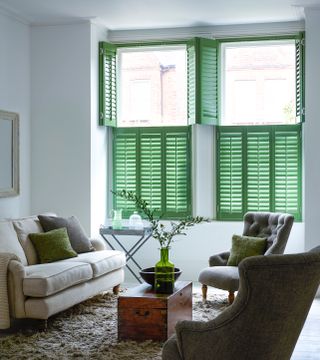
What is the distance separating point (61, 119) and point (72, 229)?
1548mm

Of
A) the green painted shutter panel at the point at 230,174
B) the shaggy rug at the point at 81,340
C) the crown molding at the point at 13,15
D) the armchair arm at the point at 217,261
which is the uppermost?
the crown molding at the point at 13,15

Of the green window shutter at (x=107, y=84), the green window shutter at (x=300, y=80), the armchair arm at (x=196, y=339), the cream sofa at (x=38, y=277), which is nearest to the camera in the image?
the armchair arm at (x=196, y=339)

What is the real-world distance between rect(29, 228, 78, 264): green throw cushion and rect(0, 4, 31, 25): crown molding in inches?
93.2

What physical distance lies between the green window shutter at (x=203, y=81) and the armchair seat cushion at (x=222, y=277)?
1922 mm

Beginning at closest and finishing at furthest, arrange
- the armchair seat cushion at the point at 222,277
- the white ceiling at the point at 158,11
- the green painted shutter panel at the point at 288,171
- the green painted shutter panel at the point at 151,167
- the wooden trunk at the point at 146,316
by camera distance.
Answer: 1. the wooden trunk at the point at 146,316
2. the armchair seat cushion at the point at 222,277
3. the white ceiling at the point at 158,11
4. the green painted shutter panel at the point at 288,171
5. the green painted shutter panel at the point at 151,167

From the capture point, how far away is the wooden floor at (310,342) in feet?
14.4

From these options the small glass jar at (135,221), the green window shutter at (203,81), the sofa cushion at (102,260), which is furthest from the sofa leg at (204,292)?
the green window shutter at (203,81)

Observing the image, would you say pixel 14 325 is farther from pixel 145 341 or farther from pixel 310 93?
pixel 310 93

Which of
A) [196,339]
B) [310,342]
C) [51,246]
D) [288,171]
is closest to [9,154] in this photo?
[51,246]

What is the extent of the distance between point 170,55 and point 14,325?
377 cm

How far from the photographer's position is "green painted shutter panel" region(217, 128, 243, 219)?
7.18m

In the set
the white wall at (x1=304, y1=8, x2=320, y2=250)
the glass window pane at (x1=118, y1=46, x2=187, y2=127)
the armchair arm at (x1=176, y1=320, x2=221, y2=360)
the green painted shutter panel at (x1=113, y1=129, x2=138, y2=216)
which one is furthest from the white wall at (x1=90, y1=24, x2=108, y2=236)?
the armchair arm at (x1=176, y1=320, x2=221, y2=360)

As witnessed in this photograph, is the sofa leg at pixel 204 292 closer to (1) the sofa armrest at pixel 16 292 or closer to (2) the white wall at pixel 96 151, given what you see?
(2) the white wall at pixel 96 151

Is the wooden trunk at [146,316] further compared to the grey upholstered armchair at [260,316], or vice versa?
the wooden trunk at [146,316]
